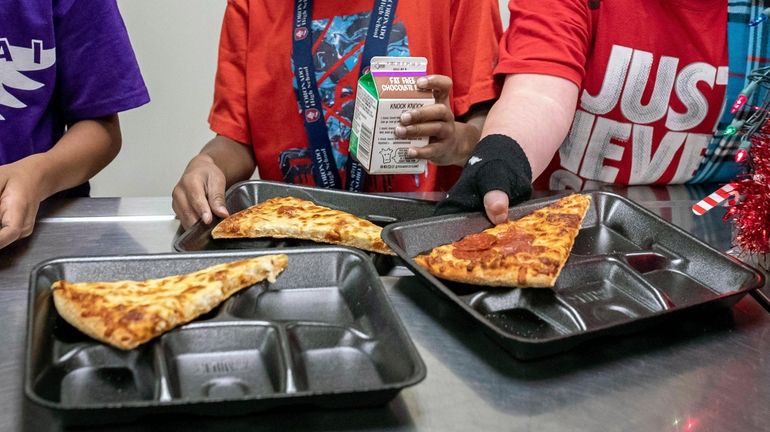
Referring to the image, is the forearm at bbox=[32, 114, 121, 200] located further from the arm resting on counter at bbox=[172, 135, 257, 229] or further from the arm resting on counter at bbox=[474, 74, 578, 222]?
the arm resting on counter at bbox=[474, 74, 578, 222]

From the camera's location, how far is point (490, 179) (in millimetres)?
1112

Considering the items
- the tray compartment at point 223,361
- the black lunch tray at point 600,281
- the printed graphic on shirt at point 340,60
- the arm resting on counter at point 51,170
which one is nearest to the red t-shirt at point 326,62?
the printed graphic on shirt at point 340,60

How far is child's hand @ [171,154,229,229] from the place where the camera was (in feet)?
3.95

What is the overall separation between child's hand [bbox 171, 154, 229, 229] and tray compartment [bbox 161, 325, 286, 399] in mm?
403

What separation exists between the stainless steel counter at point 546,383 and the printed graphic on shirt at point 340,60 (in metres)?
0.57

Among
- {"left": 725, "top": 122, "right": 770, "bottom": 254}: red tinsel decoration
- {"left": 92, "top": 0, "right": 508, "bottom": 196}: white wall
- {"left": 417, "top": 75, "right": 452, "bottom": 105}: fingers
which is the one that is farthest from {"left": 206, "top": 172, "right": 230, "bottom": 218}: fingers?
{"left": 92, "top": 0, "right": 508, "bottom": 196}: white wall

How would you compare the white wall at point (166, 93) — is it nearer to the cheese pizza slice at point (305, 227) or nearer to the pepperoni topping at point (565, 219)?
the cheese pizza slice at point (305, 227)

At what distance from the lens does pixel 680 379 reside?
0.83 metres

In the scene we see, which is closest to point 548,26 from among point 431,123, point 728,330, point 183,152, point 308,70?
point 431,123

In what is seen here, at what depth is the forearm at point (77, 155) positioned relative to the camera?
1277 mm

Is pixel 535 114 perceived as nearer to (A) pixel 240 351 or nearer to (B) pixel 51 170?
(A) pixel 240 351

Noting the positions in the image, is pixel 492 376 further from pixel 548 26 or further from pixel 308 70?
pixel 308 70

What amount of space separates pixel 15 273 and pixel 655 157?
1.11m

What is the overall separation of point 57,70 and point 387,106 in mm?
676
